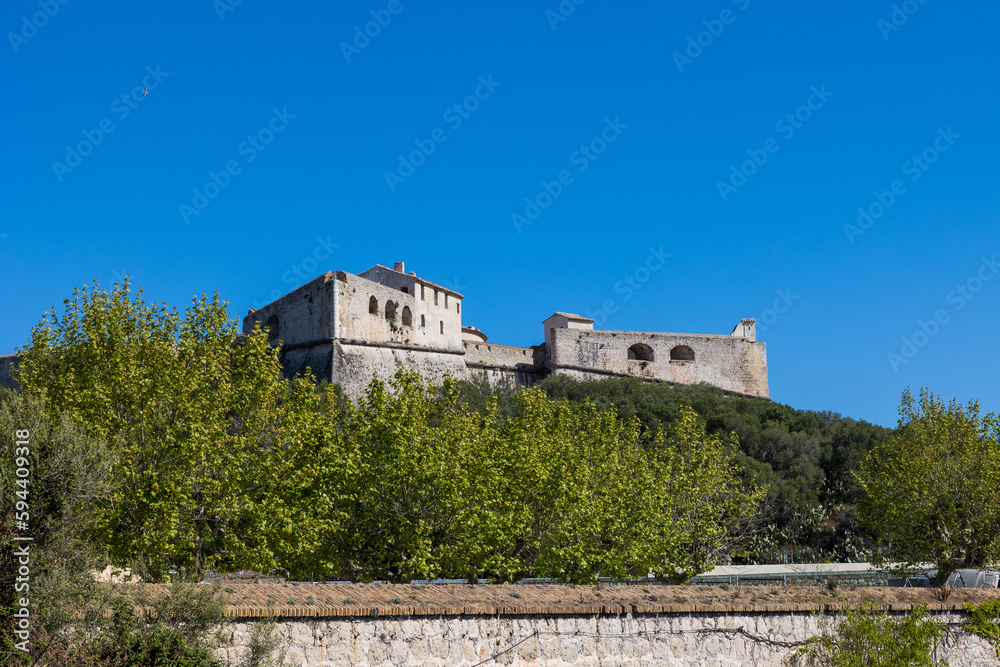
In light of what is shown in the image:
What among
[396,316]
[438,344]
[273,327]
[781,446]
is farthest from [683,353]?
[273,327]

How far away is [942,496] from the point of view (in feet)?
87.0

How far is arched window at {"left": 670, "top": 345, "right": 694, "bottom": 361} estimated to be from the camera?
6575cm

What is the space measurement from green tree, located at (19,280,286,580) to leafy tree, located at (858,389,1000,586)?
62.0ft

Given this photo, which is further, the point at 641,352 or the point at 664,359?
the point at 641,352

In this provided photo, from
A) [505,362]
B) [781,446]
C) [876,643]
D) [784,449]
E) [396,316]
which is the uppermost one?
[396,316]

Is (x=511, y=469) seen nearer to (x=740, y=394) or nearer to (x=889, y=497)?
(x=889, y=497)

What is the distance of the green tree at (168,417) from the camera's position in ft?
52.1

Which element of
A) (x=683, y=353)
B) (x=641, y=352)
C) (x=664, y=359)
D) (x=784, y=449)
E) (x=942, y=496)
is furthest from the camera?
(x=683, y=353)

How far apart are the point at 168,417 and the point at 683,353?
172 ft

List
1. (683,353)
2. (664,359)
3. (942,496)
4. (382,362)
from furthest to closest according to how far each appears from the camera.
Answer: (683,353)
(664,359)
(382,362)
(942,496)

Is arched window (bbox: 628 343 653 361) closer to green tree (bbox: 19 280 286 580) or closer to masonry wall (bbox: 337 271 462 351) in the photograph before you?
masonry wall (bbox: 337 271 462 351)

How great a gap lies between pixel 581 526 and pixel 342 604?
9675mm

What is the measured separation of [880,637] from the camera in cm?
1309

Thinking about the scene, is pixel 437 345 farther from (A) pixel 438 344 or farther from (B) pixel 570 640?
(B) pixel 570 640
